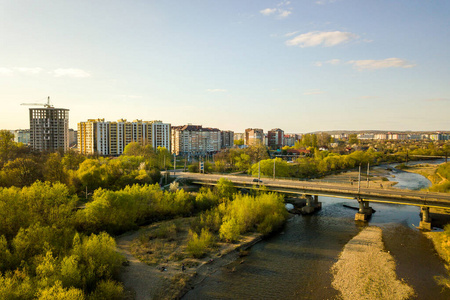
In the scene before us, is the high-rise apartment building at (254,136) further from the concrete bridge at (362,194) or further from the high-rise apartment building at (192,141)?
the concrete bridge at (362,194)

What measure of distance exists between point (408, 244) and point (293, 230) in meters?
12.0

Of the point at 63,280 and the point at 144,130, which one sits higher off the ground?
the point at 144,130

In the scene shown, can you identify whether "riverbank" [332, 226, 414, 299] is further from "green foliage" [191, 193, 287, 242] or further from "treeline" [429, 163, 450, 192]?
"treeline" [429, 163, 450, 192]

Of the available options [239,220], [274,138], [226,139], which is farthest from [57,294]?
[274,138]

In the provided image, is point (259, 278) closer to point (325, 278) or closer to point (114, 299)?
point (325, 278)

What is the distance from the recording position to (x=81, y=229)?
30281 mm

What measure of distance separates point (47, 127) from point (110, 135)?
21.9 metres

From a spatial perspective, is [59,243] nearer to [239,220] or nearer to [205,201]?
[239,220]

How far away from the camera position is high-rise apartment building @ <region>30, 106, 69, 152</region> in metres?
108

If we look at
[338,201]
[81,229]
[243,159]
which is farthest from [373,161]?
[81,229]

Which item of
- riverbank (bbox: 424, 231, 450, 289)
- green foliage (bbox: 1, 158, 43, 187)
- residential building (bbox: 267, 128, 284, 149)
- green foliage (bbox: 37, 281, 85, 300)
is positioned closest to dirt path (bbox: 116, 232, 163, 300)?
green foliage (bbox: 37, 281, 85, 300)

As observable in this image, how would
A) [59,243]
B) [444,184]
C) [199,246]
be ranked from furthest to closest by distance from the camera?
[444,184]
[199,246]
[59,243]

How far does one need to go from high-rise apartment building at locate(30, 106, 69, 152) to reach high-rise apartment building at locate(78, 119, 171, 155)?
8.09 m

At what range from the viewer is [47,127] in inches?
4254
